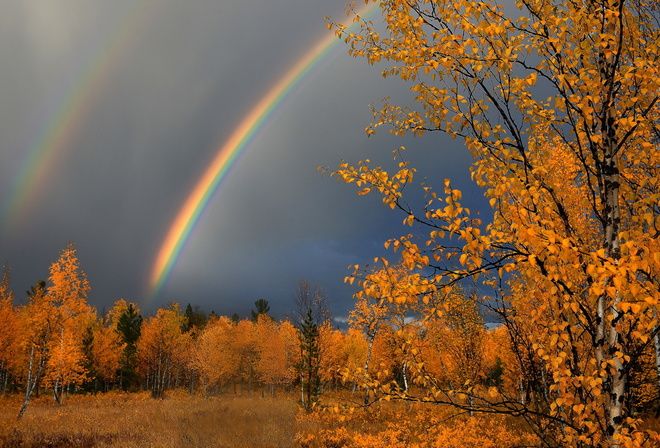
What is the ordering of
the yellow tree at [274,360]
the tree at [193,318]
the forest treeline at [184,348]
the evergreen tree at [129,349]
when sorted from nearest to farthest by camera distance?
the forest treeline at [184,348], the yellow tree at [274,360], the evergreen tree at [129,349], the tree at [193,318]

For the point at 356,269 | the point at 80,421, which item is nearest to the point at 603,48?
the point at 356,269

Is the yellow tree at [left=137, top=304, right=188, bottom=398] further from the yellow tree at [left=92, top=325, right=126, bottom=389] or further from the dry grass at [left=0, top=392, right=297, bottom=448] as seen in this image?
the dry grass at [left=0, top=392, right=297, bottom=448]

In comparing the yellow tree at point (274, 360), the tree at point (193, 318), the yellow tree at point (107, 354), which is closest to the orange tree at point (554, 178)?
the yellow tree at point (274, 360)

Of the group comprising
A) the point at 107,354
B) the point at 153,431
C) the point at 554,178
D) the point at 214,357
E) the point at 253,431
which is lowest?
the point at 253,431

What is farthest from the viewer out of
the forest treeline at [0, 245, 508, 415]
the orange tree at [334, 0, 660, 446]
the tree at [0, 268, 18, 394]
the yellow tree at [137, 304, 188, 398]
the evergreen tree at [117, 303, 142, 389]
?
the evergreen tree at [117, 303, 142, 389]

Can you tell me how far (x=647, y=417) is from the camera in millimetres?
16844

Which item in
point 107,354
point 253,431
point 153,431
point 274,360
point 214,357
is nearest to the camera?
point 153,431

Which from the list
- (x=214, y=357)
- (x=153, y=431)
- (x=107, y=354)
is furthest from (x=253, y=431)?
(x=107, y=354)

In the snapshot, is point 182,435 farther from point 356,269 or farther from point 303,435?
point 356,269

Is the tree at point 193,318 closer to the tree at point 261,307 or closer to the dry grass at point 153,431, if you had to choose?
the tree at point 261,307

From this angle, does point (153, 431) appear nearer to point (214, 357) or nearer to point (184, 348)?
point (214, 357)

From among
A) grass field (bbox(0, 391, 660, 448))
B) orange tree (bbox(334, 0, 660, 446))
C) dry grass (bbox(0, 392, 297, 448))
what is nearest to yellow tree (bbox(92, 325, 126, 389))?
dry grass (bbox(0, 392, 297, 448))

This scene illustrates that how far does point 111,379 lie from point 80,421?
4099cm

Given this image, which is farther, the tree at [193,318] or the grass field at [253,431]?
the tree at [193,318]
